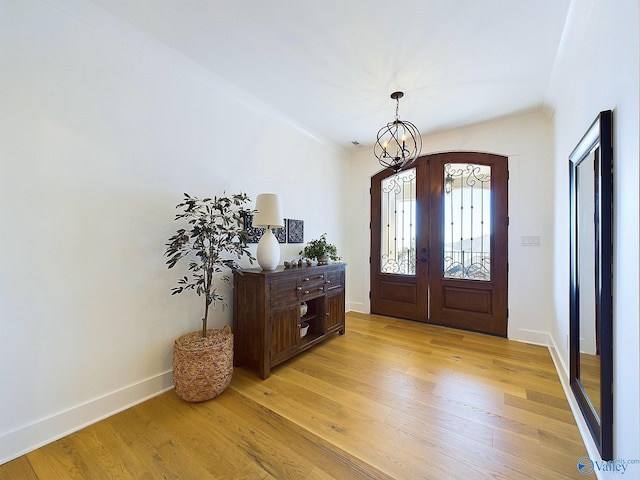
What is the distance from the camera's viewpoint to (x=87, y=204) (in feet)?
5.78

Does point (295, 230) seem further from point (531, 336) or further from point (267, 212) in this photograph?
point (531, 336)

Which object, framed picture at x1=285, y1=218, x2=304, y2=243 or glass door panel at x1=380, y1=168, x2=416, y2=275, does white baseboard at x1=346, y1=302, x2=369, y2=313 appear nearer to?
glass door panel at x1=380, y1=168, x2=416, y2=275

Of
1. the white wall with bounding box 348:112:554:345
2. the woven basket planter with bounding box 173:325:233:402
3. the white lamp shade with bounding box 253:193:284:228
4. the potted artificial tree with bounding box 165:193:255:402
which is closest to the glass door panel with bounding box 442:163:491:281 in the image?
the white wall with bounding box 348:112:554:345

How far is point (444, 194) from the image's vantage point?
368 centimetres

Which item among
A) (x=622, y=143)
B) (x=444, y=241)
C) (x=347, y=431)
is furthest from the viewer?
(x=444, y=241)

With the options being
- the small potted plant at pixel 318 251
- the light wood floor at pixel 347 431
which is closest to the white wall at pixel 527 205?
the light wood floor at pixel 347 431

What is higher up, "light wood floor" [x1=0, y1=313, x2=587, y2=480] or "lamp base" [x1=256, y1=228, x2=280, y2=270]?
"lamp base" [x1=256, y1=228, x2=280, y2=270]

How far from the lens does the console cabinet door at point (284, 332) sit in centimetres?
242

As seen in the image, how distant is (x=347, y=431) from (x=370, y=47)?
275 cm

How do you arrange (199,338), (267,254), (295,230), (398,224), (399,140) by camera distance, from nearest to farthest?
(199,338), (267,254), (295,230), (399,140), (398,224)

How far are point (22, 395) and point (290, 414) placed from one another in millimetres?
1586

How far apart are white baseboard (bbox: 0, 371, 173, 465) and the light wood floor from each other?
2.3 inches

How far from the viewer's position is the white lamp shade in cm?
252

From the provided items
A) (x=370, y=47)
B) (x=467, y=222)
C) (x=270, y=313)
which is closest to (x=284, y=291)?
(x=270, y=313)
